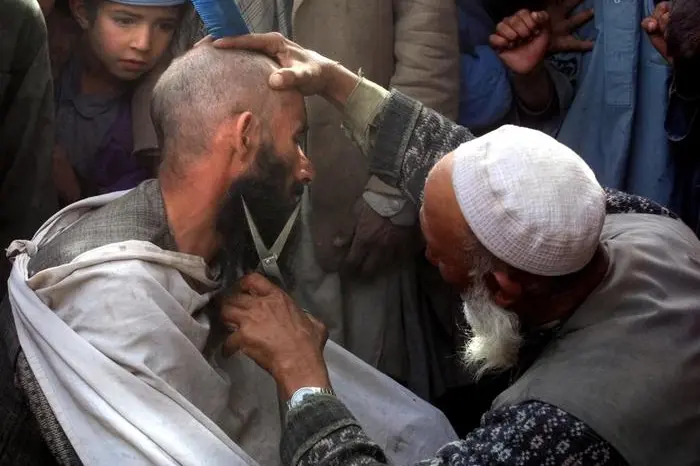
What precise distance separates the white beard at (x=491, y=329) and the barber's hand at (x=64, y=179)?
50.4 inches

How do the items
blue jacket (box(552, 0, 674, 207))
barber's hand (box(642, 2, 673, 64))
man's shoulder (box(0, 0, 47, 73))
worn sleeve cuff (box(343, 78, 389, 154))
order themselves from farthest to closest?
blue jacket (box(552, 0, 674, 207)) → barber's hand (box(642, 2, 673, 64)) → worn sleeve cuff (box(343, 78, 389, 154)) → man's shoulder (box(0, 0, 47, 73))

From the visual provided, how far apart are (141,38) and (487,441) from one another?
160 centimetres

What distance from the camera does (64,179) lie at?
102 inches

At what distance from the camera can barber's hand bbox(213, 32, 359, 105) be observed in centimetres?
198

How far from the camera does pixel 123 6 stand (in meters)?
2.58

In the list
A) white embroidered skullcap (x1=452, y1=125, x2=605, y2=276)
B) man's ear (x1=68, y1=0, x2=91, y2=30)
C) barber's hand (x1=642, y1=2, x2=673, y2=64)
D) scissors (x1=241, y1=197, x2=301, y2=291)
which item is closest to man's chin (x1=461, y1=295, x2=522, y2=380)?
white embroidered skullcap (x1=452, y1=125, x2=605, y2=276)

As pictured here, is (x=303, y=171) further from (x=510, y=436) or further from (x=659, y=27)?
(x=659, y=27)

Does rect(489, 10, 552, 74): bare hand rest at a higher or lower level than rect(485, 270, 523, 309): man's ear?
higher

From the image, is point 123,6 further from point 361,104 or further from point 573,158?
point 573,158

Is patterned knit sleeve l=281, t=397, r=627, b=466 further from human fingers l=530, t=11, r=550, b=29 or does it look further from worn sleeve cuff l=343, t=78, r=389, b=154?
human fingers l=530, t=11, r=550, b=29

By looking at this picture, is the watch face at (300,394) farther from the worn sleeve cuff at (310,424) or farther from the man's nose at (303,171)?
the man's nose at (303,171)

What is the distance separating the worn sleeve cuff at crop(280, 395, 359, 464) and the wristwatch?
1 cm

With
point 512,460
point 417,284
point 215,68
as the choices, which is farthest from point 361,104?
point 512,460

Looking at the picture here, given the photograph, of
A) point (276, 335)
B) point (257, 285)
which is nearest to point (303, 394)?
point (276, 335)
